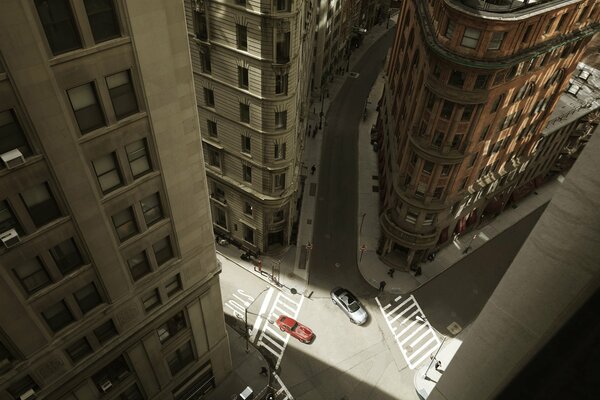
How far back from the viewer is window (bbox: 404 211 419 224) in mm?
54578

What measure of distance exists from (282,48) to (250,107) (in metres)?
7.14

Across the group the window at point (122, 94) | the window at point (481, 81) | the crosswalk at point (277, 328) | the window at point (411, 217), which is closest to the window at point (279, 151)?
the window at point (411, 217)

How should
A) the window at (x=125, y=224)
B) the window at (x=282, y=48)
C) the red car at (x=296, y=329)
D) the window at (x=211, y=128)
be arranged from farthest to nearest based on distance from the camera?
the red car at (x=296, y=329) < the window at (x=211, y=128) < the window at (x=282, y=48) < the window at (x=125, y=224)

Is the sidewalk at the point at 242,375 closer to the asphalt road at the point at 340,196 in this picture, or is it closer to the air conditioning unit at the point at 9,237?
the asphalt road at the point at 340,196

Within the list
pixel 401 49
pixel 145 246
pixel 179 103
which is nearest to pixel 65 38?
pixel 179 103

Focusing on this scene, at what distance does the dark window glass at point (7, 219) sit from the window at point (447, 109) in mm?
37903

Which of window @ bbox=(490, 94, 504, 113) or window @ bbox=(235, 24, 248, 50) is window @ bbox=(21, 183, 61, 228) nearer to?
window @ bbox=(235, 24, 248, 50)

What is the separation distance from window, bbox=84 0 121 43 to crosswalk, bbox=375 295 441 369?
4435cm

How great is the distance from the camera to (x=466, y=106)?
145 feet

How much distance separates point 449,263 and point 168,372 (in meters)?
39.5

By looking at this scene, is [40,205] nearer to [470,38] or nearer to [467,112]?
[470,38]

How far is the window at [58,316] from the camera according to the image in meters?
25.9

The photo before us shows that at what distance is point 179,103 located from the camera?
80.5 feet

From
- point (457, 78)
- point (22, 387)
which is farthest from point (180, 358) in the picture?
point (457, 78)
